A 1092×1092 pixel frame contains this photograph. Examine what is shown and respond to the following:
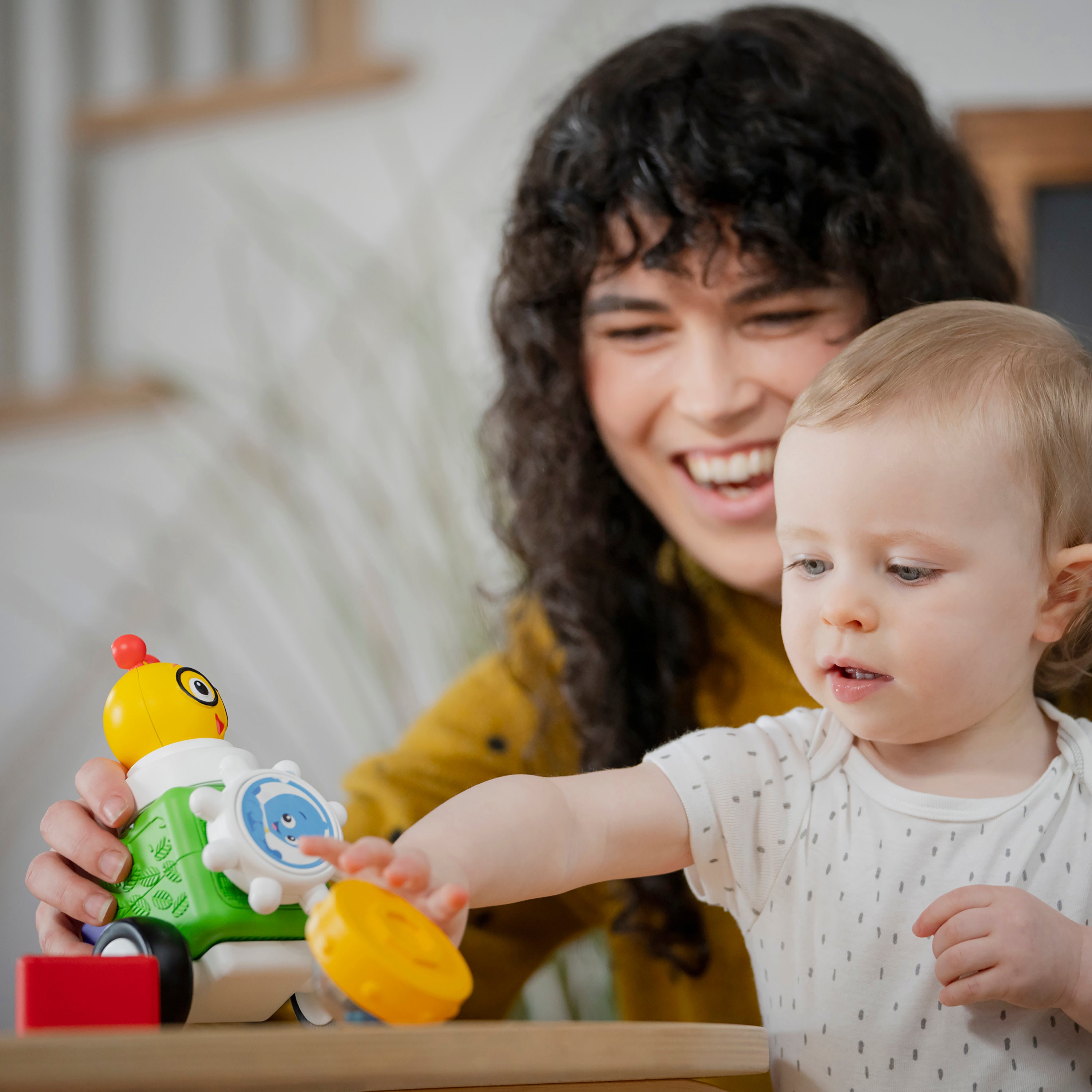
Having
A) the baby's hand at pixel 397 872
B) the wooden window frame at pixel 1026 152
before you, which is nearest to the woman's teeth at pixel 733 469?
the baby's hand at pixel 397 872

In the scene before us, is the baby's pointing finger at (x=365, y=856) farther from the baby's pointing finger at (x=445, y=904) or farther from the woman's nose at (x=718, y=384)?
the woman's nose at (x=718, y=384)

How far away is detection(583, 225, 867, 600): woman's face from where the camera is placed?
952 mm

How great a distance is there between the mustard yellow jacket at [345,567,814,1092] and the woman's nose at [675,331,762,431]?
0.25m

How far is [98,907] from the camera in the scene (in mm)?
592

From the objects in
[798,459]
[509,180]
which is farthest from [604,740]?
[509,180]

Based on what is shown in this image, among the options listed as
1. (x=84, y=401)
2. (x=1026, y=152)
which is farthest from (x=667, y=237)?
(x=84, y=401)

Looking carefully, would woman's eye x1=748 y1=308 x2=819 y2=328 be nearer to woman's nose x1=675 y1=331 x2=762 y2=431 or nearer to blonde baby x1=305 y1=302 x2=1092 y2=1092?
woman's nose x1=675 y1=331 x2=762 y2=431

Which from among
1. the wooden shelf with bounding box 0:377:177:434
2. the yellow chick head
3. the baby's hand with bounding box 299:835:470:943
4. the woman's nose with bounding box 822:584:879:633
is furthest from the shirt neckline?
the wooden shelf with bounding box 0:377:177:434

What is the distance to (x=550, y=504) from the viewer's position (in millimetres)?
1157

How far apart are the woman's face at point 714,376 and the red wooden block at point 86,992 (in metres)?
0.66

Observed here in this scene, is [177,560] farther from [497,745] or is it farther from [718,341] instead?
[718,341]

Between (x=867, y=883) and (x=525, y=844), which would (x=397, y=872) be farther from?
(x=867, y=883)

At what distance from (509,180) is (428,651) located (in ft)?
2.86

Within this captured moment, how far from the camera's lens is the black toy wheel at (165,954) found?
491 mm
